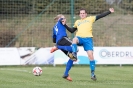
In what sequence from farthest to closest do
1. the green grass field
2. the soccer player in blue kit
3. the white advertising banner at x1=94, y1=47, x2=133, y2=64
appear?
the white advertising banner at x1=94, y1=47, x2=133, y2=64
the soccer player in blue kit
the green grass field

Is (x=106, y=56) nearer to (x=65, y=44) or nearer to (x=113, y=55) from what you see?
(x=113, y=55)

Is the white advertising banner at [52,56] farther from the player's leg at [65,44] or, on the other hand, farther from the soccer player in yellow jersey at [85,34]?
the soccer player in yellow jersey at [85,34]

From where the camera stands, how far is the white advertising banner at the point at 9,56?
67.4 feet

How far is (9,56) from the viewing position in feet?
67.6

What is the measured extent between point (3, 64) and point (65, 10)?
5.50m

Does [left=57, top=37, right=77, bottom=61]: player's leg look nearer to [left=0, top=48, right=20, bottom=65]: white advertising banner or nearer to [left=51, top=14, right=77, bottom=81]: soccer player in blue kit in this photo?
[left=51, top=14, right=77, bottom=81]: soccer player in blue kit

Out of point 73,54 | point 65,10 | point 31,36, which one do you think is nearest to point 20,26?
point 31,36

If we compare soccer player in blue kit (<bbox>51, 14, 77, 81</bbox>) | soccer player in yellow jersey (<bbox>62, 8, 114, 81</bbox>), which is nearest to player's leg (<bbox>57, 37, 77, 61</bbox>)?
soccer player in blue kit (<bbox>51, 14, 77, 81</bbox>)

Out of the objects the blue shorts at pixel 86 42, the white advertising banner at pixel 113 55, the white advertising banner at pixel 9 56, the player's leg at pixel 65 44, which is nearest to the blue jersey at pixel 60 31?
the player's leg at pixel 65 44

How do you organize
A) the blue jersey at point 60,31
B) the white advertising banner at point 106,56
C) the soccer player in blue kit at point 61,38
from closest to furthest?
the soccer player in blue kit at point 61,38, the blue jersey at point 60,31, the white advertising banner at point 106,56

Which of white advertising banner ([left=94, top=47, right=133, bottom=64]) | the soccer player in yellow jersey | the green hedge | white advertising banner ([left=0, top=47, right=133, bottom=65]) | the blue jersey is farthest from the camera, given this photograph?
the green hedge

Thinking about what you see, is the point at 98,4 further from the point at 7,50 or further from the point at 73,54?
the point at 73,54

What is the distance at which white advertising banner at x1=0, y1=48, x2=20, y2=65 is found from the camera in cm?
2055

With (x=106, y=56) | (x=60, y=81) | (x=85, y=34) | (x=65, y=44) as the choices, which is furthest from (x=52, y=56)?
(x=60, y=81)
